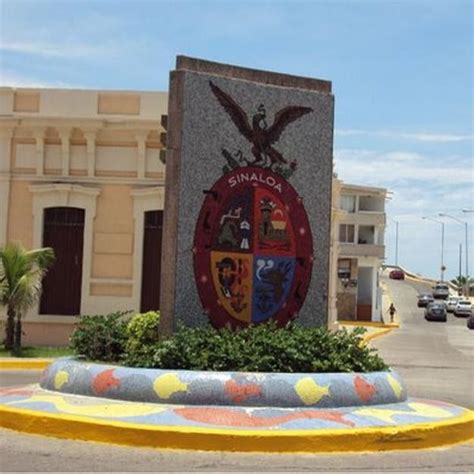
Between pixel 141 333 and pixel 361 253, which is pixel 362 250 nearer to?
pixel 361 253

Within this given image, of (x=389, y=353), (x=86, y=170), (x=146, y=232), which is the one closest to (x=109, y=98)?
(x=86, y=170)

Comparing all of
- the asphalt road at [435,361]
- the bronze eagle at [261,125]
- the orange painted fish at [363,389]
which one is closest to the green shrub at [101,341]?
the bronze eagle at [261,125]

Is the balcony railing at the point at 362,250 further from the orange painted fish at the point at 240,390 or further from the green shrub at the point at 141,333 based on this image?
the orange painted fish at the point at 240,390

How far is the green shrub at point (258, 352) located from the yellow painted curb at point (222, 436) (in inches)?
63.4

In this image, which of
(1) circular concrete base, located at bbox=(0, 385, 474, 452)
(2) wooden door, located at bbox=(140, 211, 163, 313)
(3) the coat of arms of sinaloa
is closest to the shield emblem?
(3) the coat of arms of sinaloa

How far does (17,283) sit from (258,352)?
13.7 m

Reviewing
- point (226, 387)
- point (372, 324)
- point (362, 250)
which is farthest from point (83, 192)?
point (362, 250)

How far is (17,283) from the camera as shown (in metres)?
23.5

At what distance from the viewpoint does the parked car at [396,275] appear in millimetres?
122812

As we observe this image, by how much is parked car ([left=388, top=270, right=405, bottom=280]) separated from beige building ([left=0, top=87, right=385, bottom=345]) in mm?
98432

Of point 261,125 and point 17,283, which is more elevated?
point 261,125

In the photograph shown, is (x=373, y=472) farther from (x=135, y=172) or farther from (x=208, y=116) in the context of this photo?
(x=135, y=172)

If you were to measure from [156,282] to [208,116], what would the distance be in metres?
14.6

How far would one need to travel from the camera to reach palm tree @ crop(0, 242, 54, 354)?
2342 cm
